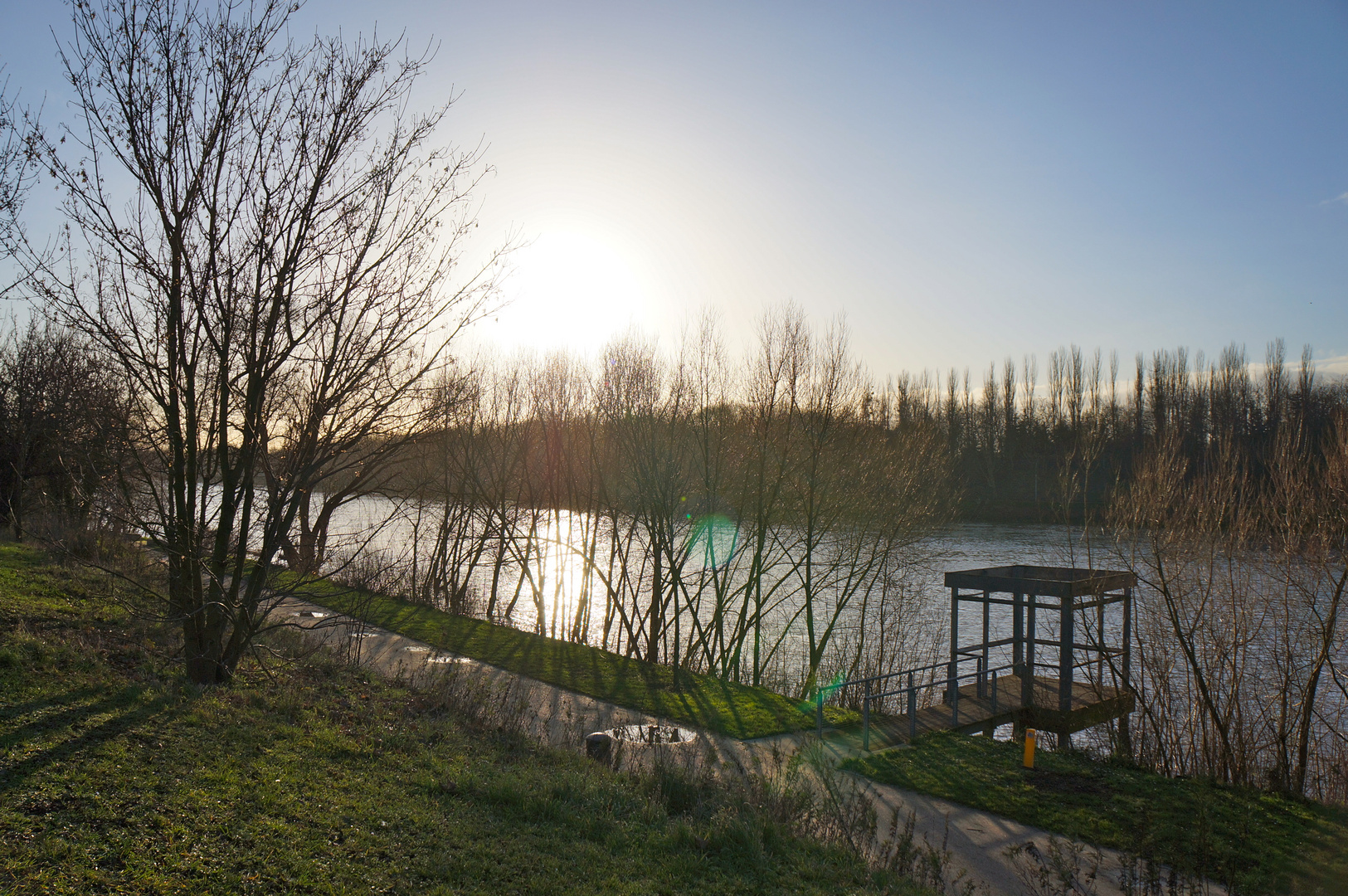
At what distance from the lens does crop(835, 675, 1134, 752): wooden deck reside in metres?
12.9

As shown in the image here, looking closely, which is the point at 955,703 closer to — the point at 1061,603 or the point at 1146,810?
the point at 1061,603

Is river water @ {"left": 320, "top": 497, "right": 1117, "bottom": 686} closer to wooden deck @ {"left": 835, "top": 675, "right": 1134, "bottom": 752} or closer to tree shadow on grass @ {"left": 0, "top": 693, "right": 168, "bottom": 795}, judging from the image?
wooden deck @ {"left": 835, "top": 675, "right": 1134, "bottom": 752}

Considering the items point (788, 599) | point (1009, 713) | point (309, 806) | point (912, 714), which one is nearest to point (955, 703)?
point (912, 714)

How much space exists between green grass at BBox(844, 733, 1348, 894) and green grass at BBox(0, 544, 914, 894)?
364 centimetres

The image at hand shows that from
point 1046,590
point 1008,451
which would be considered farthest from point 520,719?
point 1008,451

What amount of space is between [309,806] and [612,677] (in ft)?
32.4

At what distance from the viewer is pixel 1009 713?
47.4ft

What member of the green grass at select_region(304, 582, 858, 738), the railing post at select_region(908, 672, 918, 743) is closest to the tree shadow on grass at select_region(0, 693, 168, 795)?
the green grass at select_region(304, 582, 858, 738)

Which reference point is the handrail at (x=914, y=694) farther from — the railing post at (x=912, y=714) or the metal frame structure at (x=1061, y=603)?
the metal frame structure at (x=1061, y=603)

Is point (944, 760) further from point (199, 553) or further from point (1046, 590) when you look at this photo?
point (199, 553)

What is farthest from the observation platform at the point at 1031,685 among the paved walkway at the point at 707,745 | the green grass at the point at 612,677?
the paved walkway at the point at 707,745

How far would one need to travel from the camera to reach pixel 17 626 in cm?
905

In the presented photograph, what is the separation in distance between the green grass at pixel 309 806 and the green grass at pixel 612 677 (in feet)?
6.59

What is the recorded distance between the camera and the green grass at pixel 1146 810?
810 cm
